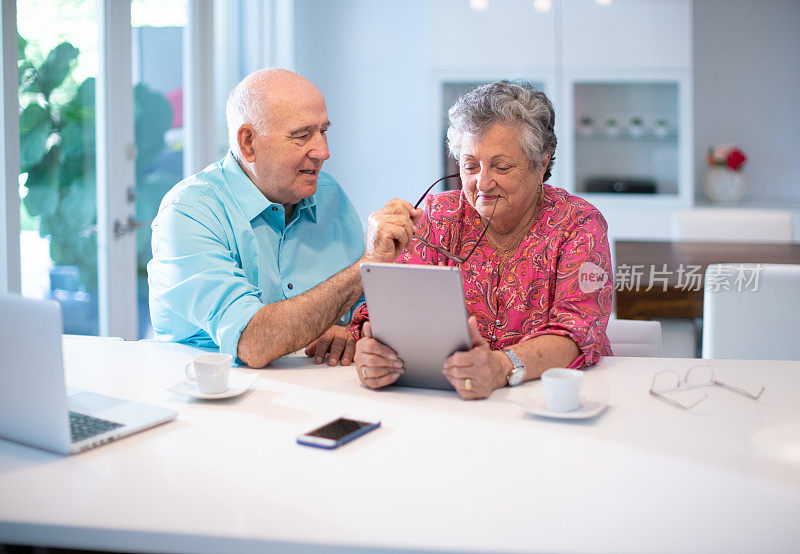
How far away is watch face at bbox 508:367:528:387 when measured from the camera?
1.46m

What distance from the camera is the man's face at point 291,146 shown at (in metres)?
1.88

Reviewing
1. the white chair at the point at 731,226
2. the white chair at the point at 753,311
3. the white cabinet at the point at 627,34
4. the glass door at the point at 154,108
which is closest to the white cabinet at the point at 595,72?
the white cabinet at the point at 627,34

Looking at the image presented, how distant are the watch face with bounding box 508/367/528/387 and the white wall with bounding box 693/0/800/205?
4.09 meters

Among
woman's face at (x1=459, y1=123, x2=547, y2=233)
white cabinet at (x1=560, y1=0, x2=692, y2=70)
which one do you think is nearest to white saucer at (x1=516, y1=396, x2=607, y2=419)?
woman's face at (x1=459, y1=123, x2=547, y2=233)

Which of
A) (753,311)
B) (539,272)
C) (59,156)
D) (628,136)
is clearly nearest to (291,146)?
(539,272)

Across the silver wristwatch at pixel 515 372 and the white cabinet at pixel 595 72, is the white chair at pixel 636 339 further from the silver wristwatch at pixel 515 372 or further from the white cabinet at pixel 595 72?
the white cabinet at pixel 595 72

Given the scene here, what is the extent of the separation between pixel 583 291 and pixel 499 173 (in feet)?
1.06

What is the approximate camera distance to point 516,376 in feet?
4.81

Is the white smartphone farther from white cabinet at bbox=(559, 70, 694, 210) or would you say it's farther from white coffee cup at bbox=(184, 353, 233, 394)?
white cabinet at bbox=(559, 70, 694, 210)

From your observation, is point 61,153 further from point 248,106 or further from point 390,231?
point 390,231

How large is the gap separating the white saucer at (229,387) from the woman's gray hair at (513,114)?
0.73 meters

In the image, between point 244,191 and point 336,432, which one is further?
point 244,191

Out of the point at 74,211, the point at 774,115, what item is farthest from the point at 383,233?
the point at 774,115

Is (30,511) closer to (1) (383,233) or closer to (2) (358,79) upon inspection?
(1) (383,233)
